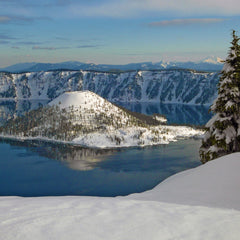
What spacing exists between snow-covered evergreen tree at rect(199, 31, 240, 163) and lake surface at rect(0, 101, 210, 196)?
178 feet

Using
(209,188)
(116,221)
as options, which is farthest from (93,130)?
(116,221)

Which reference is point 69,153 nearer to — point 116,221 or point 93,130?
point 93,130

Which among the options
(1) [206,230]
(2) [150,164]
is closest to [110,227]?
(1) [206,230]

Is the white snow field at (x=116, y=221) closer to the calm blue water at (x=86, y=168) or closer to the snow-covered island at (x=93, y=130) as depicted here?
the calm blue water at (x=86, y=168)

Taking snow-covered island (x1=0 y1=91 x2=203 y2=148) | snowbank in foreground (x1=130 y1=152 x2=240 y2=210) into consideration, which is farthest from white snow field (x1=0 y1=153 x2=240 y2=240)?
snow-covered island (x1=0 y1=91 x2=203 y2=148)

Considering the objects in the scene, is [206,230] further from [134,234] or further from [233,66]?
[233,66]

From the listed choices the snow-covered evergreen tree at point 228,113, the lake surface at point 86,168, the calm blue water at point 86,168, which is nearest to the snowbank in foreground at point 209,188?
the snow-covered evergreen tree at point 228,113

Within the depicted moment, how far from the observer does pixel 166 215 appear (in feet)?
48.4

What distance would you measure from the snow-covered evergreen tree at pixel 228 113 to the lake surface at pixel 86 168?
178 feet

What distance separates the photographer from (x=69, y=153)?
138250 millimetres

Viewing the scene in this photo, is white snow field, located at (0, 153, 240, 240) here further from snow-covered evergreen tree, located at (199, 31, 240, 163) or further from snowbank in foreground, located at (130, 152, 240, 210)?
snow-covered evergreen tree, located at (199, 31, 240, 163)

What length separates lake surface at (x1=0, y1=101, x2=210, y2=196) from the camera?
300 ft

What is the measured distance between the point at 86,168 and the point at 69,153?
28.1m

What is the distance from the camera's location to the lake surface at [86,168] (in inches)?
3600
